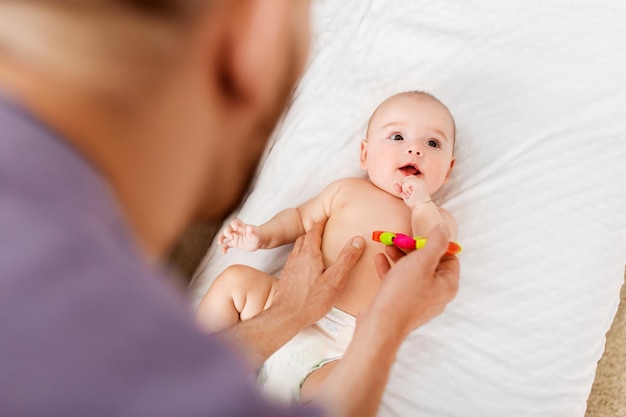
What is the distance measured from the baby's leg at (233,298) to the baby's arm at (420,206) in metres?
0.32

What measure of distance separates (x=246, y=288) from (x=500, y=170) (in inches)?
22.4

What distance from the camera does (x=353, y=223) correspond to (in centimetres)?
128

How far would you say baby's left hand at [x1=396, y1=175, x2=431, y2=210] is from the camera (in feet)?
4.00

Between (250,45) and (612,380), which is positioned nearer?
(250,45)

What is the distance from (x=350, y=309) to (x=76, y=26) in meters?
0.93

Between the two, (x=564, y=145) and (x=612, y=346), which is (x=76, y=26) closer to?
(x=564, y=145)

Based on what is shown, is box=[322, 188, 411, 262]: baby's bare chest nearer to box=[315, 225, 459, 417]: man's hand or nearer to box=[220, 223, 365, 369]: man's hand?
box=[220, 223, 365, 369]: man's hand

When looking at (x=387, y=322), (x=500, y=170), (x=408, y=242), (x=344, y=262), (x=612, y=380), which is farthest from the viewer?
(x=612, y=380)

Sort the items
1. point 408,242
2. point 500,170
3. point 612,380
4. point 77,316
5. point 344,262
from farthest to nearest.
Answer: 1. point 612,380
2. point 500,170
3. point 344,262
4. point 408,242
5. point 77,316

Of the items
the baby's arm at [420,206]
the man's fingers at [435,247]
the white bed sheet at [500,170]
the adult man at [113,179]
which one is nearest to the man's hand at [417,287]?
the man's fingers at [435,247]

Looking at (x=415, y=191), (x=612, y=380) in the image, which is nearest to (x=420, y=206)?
(x=415, y=191)

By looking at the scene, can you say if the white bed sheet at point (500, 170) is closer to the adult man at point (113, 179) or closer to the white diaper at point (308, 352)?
the white diaper at point (308, 352)

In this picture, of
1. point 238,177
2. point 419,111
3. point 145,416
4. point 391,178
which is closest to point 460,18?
point 419,111

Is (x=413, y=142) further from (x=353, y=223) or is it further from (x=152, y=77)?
(x=152, y=77)
